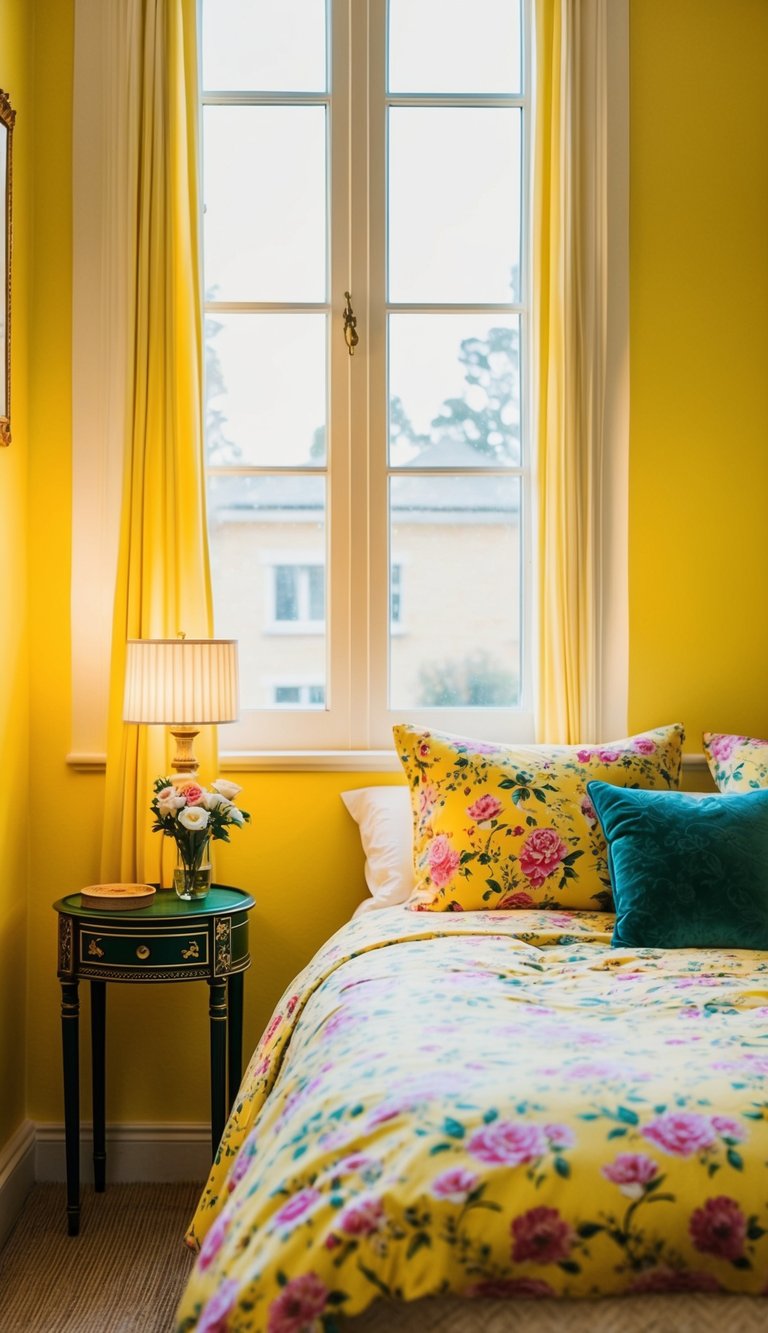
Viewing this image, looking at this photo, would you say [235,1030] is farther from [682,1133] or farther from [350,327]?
[350,327]

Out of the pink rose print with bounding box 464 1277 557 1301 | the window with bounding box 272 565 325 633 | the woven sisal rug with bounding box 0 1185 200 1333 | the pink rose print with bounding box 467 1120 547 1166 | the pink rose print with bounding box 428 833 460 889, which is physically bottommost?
the woven sisal rug with bounding box 0 1185 200 1333

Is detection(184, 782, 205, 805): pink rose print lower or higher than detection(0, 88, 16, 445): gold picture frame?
lower

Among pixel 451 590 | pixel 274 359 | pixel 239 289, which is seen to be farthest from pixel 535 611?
pixel 239 289

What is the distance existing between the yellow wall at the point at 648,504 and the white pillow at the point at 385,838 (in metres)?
0.08

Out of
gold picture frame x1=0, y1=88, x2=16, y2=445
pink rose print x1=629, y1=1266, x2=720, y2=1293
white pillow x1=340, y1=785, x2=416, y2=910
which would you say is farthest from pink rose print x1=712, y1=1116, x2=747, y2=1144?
gold picture frame x1=0, y1=88, x2=16, y2=445

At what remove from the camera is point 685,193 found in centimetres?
309

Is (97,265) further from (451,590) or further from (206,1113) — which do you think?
(206,1113)

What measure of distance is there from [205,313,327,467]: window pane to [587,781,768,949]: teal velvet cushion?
4.41ft

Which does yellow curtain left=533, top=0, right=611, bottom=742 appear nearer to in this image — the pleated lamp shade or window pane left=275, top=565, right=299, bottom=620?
window pane left=275, top=565, right=299, bottom=620

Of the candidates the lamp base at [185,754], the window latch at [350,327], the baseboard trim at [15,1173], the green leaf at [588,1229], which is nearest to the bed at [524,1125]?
the green leaf at [588,1229]

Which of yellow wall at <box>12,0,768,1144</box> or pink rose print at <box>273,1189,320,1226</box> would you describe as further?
yellow wall at <box>12,0,768,1144</box>

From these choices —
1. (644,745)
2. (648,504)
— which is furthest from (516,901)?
(648,504)

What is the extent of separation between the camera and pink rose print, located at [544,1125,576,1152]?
129cm

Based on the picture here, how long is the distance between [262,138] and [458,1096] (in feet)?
8.57
